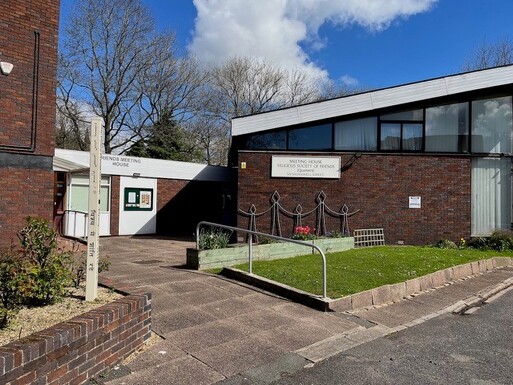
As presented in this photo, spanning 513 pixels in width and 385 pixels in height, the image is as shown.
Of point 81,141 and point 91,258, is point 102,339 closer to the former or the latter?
point 91,258

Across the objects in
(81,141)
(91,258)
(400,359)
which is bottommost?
(400,359)

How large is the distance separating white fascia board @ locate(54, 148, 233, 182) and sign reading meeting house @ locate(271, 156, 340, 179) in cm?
602

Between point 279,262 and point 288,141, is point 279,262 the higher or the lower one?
the lower one

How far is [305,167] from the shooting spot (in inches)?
563

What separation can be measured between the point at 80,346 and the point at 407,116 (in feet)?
45.9

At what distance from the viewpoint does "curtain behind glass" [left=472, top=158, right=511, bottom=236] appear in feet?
48.5

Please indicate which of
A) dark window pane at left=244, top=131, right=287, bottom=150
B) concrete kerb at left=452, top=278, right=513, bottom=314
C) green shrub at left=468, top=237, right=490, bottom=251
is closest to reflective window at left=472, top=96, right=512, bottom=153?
green shrub at left=468, top=237, right=490, bottom=251

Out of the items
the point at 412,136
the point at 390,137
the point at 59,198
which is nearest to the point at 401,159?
the point at 390,137

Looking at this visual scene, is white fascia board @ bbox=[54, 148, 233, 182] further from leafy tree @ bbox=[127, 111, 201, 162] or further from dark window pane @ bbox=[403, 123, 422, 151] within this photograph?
leafy tree @ bbox=[127, 111, 201, 162]

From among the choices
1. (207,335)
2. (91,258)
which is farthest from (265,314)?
(91,258)

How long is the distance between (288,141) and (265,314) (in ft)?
32.8

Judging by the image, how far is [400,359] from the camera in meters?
4.48

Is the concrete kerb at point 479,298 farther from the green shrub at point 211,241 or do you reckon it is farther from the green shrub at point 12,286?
the green shrub at point 12,286

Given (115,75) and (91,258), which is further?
(115,75)
